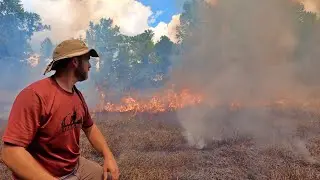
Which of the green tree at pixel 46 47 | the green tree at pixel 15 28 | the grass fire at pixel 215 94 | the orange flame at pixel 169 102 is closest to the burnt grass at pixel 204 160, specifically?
the grass fire at pixel 215 94

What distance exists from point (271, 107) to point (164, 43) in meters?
31.4

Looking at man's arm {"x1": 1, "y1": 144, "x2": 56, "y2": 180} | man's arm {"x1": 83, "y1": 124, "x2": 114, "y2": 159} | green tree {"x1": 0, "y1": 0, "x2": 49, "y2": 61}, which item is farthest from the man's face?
green tree {"x1": 0, "y1": 0, "x2": 49, "y2": 61}

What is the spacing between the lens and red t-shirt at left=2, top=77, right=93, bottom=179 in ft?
7.18

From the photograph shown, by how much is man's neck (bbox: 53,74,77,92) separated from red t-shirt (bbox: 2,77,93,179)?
0.14 feet

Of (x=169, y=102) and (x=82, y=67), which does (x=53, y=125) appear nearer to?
(x=82, y=67)

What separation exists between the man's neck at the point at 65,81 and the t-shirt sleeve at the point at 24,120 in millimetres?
302

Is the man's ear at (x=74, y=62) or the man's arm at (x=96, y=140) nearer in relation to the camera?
the man's ear at (x=74, y=62)

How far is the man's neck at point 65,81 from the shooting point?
2525 millimetres

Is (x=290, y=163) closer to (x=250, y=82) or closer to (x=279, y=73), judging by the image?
(x=250, y=82)

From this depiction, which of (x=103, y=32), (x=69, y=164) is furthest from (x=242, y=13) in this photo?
(x=103, y=32)

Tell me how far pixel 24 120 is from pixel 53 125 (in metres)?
0.22

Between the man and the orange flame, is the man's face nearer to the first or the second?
the man

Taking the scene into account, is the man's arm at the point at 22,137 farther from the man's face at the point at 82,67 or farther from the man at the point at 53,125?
the man's face at the point at 82,67

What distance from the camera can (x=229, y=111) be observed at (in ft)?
54.4
